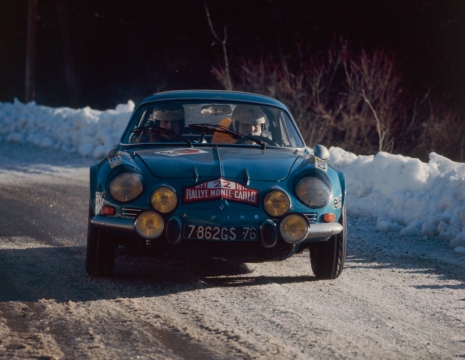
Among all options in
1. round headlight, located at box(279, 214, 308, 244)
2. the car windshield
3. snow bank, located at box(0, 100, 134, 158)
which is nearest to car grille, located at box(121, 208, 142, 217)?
round headlight, located at box(279, 214, 308, 244)

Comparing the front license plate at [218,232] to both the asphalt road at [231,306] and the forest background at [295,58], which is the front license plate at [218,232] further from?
the forest background at [295,58]

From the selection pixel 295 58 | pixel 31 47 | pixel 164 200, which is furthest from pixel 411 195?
pixel 31 47

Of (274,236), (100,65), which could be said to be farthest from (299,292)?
(100,65)

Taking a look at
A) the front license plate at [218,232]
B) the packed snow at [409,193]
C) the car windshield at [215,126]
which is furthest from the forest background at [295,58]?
the front license plate at [218,232]

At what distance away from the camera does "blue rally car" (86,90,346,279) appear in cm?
589

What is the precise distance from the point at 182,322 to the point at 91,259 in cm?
148

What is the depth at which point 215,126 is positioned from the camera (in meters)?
7.39

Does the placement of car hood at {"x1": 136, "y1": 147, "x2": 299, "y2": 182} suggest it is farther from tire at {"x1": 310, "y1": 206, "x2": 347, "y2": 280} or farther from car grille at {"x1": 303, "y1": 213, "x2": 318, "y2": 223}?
tire at {"x1": 310, "y1": 206, "x2": 347, "y2": 280}

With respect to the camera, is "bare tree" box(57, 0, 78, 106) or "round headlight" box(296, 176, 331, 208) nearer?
"round headlight" box(296, 176, 331, 208)

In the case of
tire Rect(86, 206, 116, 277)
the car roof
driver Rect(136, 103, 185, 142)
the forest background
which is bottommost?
tire Rect(86, 206, 116, 277)

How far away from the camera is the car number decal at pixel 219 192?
5.95 m

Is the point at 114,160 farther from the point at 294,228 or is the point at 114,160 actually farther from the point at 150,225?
the point at 294,228

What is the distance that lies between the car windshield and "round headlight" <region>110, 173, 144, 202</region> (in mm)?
1105

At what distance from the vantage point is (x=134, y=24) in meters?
35.3
